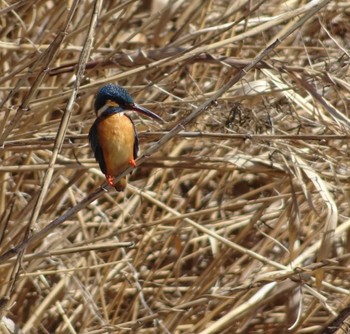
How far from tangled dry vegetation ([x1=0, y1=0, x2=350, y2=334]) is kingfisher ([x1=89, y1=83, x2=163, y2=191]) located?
0.23 ft

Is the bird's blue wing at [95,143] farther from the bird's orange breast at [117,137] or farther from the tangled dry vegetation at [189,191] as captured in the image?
the tangled dry vegetation at [189,191]

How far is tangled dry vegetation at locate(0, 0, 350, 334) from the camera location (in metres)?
2.48

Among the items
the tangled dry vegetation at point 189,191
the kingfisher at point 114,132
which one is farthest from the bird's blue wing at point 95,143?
the tangled dry vegetation at point 189,191

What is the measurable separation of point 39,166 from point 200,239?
2.46ft

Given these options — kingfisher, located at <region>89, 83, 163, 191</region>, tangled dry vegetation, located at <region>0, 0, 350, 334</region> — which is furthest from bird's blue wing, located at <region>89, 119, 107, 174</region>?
tangled dry vegetation, located at <region>0, 0, 350, 334</region>

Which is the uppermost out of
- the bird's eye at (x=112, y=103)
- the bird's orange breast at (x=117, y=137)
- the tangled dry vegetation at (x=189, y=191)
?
the bird's eye at (x=112, y=103)

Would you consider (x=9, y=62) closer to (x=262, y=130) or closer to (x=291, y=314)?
(x=262, y=130)

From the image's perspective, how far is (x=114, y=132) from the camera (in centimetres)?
226

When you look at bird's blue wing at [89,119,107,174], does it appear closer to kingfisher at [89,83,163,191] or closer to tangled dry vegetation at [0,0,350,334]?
kingfisher at [89,83,163,191]

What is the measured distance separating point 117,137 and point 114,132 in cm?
2

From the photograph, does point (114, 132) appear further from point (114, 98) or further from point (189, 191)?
point (189, 191)

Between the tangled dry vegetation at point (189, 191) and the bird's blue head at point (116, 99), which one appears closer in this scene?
the bird's blue head at point (116, 99)

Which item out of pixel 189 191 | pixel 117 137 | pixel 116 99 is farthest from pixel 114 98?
pixel 189 191

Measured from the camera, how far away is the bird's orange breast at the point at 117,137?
2246 millimetres
